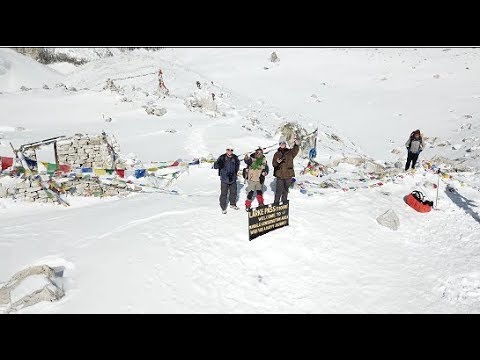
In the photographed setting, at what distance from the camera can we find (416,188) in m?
13.8

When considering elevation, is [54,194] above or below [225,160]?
below

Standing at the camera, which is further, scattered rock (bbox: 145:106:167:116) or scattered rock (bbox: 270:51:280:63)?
scattered rock (bbox: 270:51:280:63)

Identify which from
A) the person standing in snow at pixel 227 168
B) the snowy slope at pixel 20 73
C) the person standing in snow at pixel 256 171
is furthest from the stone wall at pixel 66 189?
the snowy slope at pixel 20 73

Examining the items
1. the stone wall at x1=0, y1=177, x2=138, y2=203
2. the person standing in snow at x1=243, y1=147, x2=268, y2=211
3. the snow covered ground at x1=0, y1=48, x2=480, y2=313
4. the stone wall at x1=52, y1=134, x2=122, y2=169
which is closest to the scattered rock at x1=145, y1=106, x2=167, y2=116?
the snow covered ground at x1=0, y1=48, x2=480, y2=313

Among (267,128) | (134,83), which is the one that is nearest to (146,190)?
(267,128)

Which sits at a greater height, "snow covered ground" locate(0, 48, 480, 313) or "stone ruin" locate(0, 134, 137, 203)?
"stone ruin" locate(0, 134, 137, 203)

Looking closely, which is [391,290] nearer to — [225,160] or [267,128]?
[225,160]

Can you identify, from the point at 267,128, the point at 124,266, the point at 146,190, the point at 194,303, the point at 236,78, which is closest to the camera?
the point at 194,303

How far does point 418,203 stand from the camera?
11.9 m

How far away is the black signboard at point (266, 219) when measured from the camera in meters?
9.12

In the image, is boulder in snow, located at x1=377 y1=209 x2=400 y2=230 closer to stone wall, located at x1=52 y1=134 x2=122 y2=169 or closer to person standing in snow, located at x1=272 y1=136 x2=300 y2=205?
person standing in snow, located at x1=272 y1=136 x2=300 y2=205

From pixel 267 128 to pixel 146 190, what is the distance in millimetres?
13691

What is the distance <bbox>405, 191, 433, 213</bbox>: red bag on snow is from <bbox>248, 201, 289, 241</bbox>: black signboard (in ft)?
15.5

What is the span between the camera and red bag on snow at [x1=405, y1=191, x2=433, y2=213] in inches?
462
